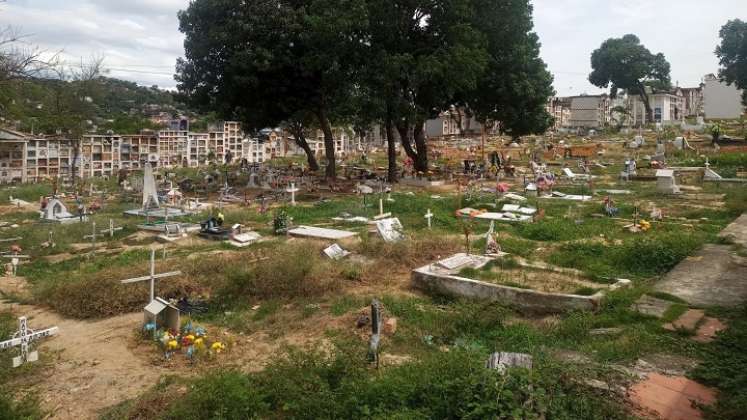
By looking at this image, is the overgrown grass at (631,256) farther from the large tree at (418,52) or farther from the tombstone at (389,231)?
the large tree at (418,52)

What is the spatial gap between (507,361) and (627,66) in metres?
60.9

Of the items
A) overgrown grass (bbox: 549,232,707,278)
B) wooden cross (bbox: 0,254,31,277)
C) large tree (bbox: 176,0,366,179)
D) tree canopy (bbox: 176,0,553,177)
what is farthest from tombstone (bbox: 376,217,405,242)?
large tree (bbox: 176,0,366,179)

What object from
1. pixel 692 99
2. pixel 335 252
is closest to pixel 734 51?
pixel 335 252

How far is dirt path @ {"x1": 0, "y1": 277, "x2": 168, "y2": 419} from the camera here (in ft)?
17.6

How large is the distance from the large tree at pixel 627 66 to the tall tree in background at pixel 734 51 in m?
17.9

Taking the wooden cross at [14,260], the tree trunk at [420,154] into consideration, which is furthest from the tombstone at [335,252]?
the tree trunk at [420,154]

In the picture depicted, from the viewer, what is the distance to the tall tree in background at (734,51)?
3816 centimetres

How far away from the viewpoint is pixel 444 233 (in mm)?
12867

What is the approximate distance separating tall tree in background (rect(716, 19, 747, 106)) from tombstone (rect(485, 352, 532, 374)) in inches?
1690

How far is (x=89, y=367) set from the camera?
20.2 ft

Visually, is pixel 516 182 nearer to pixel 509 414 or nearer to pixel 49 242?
pixel 49 242

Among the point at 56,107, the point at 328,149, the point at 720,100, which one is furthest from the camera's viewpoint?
the point at 720,100

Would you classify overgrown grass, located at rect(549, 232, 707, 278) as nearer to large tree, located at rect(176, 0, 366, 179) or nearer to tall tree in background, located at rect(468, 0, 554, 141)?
large tree, located at rect(176, 0, 366, 179)

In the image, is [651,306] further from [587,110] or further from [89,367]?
[587,110]
